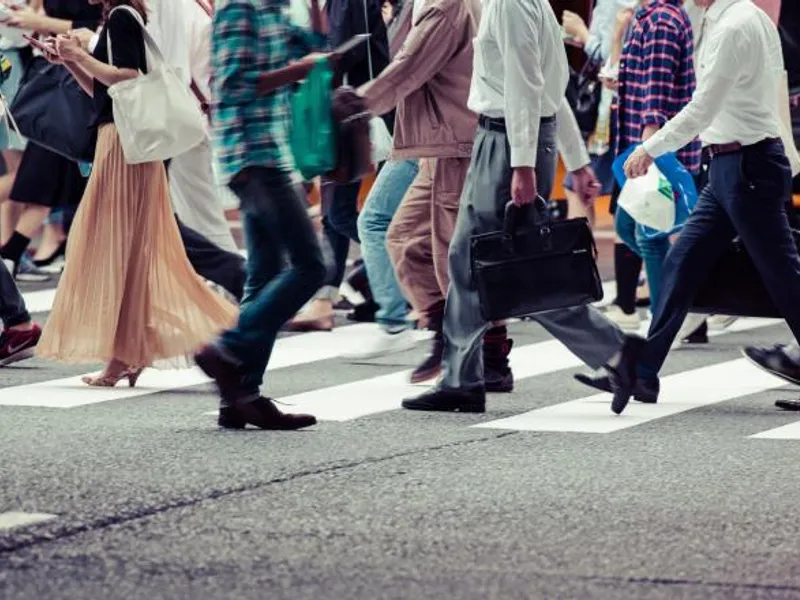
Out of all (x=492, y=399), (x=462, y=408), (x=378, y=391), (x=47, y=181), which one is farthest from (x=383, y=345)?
(x=47, y=181)

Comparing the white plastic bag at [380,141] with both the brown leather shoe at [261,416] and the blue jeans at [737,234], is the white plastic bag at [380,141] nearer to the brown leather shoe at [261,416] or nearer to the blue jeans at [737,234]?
the blue jeans at [737,234]

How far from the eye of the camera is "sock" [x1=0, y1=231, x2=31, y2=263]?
1441cm

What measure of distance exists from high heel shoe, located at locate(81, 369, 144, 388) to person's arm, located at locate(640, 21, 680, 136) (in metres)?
2.83

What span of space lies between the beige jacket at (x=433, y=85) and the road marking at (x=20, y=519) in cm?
330

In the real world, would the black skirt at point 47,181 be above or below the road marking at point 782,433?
below

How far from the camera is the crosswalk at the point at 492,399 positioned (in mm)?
8734

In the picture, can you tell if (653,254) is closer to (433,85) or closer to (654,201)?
(654,201)

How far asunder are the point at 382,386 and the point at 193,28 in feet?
7.53

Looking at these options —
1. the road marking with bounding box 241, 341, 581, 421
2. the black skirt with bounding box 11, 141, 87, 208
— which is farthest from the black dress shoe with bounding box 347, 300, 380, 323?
the black skirt with bounding box 11, 141, 87, 208

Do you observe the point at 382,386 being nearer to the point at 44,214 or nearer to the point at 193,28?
the point at 193,28

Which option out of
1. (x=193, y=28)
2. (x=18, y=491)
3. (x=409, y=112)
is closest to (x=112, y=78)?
(x=409, y=112)

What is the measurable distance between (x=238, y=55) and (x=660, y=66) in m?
3.67

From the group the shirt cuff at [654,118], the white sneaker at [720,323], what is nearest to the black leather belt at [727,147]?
the shirt cuff at [654,118]

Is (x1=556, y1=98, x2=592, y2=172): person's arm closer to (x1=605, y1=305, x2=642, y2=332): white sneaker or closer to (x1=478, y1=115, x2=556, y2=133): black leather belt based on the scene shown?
(x1=478, y1=115, x2=556, y2=133): black leather belt
